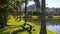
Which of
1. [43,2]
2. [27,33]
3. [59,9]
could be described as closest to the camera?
[43,2]

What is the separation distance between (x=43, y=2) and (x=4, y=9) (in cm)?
621

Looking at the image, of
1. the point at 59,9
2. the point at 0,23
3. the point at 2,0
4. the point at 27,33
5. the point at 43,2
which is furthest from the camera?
the point at 59,9

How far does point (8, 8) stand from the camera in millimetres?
23125

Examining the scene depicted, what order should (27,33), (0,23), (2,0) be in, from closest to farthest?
1. (27,33)
2. (2,0)
3. (0,23)

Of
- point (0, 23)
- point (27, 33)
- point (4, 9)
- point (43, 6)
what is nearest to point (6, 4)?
point (4, 9)

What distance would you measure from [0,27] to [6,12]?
1.75m

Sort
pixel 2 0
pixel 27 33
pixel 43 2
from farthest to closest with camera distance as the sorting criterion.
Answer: pixel 2 0
pixel 27 33
pixel 43 2

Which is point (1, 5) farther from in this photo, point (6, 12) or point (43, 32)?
point (43, 32)

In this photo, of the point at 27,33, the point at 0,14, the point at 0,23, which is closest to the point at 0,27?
the point at 0,23

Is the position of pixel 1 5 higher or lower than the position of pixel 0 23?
higher

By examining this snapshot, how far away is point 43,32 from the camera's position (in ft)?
57.7

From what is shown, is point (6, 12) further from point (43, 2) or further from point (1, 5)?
point (43, 2)

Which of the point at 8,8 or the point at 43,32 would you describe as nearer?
the point at 43,32

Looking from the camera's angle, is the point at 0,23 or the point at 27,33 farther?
the point at 0,23
